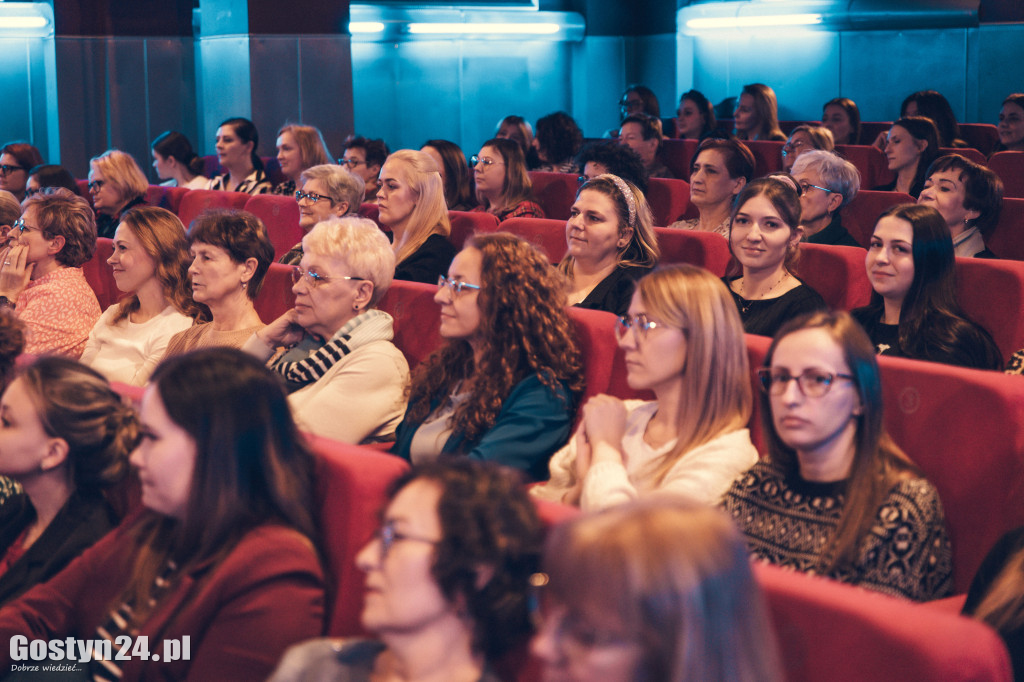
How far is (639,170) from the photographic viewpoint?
4.51 metres

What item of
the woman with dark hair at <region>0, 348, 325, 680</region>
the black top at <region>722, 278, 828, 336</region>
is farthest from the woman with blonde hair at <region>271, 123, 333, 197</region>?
the woman with dark hair at <region>0, 348, 325, 680</region>

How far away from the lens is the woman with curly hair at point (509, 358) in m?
2.29

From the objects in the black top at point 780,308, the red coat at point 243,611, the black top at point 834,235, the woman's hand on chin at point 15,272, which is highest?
the black top at point 834,235

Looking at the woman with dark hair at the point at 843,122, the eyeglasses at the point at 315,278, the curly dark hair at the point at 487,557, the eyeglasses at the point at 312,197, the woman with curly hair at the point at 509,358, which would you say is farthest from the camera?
the woman with dark hair at the point at 843,122

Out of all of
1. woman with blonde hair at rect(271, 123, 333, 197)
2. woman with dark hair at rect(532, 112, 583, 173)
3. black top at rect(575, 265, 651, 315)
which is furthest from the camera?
woman with dark hair at rect(532, 112, 583, 173)

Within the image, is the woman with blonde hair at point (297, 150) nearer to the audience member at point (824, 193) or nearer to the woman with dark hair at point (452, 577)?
the audience member at point (824, 193)

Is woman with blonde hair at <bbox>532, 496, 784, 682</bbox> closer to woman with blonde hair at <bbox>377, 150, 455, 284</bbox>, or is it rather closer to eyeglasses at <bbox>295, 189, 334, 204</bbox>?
woman with blonde hair at <bbox>377, 150, 455, 284</bbox>

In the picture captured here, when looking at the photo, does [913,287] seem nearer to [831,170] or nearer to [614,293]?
[614,293]

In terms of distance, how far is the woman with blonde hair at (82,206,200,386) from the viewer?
3262 millimetres

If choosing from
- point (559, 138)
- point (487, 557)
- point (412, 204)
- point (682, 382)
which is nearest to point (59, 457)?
point (487, 557)

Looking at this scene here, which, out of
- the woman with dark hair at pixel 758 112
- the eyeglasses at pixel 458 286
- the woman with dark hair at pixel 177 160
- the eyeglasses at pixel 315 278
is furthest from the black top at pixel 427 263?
the woman with dark hair at pixel 758 112

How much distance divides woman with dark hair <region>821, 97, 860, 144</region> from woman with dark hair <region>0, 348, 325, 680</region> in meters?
5.99

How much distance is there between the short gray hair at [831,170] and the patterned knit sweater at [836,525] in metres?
2.33

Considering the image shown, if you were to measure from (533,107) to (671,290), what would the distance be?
816 cm
